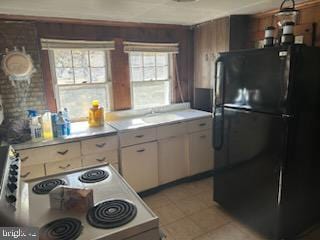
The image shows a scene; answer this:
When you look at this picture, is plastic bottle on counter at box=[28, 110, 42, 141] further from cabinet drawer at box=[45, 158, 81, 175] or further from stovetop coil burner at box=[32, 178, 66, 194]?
stovetop coil burner at box=[32, 178, 66, 194]

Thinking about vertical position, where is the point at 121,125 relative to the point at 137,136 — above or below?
above

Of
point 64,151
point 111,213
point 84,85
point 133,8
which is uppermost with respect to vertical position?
point 133,8

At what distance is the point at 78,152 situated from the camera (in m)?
2.38

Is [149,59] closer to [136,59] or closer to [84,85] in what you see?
[136,59]

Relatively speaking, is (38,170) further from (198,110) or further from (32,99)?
(198,110)

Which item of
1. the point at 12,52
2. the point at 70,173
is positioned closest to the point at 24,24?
the point at 12,52

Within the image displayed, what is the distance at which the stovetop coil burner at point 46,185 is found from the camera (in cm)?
131

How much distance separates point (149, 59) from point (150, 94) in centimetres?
49

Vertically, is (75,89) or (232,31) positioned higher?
(232,31)

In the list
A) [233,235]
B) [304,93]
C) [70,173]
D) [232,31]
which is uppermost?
[232,31]

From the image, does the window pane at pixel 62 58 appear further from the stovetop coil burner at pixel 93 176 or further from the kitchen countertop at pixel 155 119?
the stovetop coil burner at pixel 93 176

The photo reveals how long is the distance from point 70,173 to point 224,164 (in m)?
1.47

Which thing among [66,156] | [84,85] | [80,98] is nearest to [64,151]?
[66,156]

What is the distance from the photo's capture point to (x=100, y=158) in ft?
8.20
